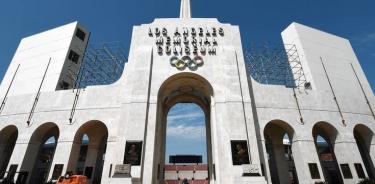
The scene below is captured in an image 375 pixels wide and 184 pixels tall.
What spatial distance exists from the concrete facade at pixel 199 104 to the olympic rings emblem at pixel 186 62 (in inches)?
4.2

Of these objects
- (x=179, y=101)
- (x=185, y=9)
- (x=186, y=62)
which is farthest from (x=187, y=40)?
→ (x=185, y=9)

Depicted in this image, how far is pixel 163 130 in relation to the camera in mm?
23875

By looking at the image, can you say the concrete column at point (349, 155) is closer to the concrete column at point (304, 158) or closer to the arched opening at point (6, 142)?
the concrete column at point (304, 158)

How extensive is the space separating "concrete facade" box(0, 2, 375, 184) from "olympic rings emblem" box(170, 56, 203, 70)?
0.35ft

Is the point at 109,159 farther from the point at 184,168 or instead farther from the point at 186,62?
the point at 184,168

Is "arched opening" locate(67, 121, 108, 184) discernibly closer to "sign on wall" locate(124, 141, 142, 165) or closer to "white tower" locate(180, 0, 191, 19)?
"sign on wall" locate(124, 141, 142, 165)

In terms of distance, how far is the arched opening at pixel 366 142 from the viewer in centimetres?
2296

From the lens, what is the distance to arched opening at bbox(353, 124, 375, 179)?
2296 cm

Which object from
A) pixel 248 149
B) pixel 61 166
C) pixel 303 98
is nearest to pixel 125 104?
pixel 61 166

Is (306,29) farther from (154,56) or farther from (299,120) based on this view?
(154,56)

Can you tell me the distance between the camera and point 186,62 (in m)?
20.8

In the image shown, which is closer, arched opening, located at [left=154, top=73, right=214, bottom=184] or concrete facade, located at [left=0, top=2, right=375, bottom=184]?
concrete facade, located at [left=0, top=2, right=375, bottom=184]

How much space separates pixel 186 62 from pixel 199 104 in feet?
23.3

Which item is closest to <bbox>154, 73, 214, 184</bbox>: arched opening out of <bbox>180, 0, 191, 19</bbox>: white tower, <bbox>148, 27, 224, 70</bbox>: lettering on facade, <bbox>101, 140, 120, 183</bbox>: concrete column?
<bbox>148, 27, 224, 70</bbox>: lettering on facade
